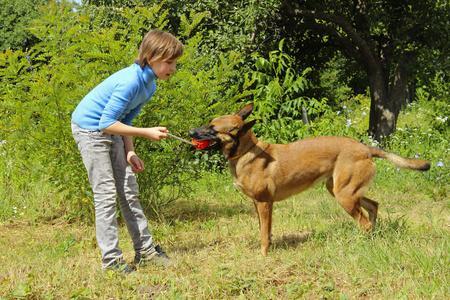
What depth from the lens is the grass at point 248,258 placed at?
411 centimetres

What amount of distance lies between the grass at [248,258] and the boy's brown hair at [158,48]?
184 cm

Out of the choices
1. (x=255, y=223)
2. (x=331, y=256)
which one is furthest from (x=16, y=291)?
(x=255, y=223)

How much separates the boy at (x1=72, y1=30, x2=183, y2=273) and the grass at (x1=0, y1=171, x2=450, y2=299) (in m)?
0.45

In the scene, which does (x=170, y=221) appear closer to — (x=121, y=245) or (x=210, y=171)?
(x=121, y=245)

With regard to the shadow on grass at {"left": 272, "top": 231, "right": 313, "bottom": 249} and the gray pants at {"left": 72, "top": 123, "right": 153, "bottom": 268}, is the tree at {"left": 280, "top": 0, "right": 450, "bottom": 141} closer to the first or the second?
the shadow on grass at {"left": 272, "top": 231, "right": 313, "bottom": 249}

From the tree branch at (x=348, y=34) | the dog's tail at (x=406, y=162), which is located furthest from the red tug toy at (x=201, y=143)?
the tree branch at (x=348, y=34)

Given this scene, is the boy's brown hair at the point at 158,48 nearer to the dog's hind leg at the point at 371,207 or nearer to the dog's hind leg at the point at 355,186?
the dog's hind leg at the point at 355,186

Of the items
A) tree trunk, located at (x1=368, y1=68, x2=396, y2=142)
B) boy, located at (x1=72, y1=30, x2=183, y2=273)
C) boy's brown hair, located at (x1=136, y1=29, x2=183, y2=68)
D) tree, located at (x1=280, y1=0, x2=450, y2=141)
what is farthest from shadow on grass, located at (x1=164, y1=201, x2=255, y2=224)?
tree trunk, located at (x1=368, y1=68, x2=396, y2=142)

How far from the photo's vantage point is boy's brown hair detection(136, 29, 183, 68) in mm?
4527

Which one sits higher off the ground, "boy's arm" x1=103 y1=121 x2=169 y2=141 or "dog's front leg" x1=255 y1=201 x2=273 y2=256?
"boy's arm" x1=103 y1=121 x2=169 y2=141

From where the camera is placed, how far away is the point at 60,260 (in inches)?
207

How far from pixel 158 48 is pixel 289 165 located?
1.94 m

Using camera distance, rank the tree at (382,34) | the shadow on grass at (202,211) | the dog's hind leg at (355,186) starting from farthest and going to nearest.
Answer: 1. the tree at (382,34)
2. the shadow on grass at (202,211)
3. the dog's hind leg at (355,186)

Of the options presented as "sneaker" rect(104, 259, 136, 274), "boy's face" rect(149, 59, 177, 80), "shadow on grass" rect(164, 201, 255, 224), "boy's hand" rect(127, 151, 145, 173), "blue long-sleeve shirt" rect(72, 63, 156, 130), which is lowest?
"shadow on grass" rect(164, 201, 255, 224)
